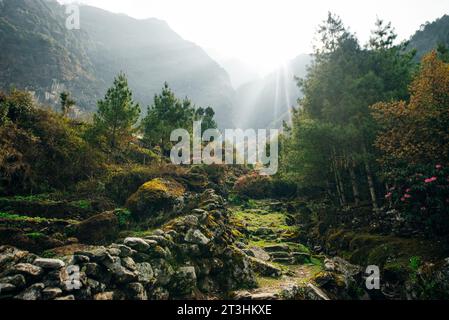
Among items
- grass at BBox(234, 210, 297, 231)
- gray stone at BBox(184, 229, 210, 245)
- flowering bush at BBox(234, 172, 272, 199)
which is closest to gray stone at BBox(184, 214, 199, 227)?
gray stone at BBox(184, 229, 210, 245)

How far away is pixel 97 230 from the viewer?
10.4 metres

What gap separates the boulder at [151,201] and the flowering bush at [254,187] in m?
16.0

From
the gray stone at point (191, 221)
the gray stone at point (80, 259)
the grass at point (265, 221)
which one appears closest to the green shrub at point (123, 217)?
the gray stone at point (191, 221)

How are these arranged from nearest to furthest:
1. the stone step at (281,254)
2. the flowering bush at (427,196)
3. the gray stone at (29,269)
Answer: the gray stone at (29,269), the flowering bush at (427,196), the stone step at (281,254)

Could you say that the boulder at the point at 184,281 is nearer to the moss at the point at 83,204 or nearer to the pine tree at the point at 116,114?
the moss at the point at 83,204

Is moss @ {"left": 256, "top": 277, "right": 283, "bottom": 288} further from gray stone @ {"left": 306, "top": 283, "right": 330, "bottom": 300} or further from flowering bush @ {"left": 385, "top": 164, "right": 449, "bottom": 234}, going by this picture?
flowering bush @ {"left": 385, "top": 164, "right": 449, "bottom": 234}

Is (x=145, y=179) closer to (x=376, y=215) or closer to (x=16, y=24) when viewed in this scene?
(x=376, y=215)

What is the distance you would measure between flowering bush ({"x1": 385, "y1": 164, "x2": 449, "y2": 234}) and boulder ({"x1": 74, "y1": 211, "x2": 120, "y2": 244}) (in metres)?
11.7

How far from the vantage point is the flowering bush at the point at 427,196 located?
960 cm

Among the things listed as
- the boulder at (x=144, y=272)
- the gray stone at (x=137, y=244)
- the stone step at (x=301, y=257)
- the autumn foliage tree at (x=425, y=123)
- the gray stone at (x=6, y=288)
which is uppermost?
the autumn foliage tree at (x=425, y=123)

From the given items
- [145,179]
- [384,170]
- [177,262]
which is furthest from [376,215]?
[145,179]

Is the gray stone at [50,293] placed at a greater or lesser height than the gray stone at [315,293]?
greater

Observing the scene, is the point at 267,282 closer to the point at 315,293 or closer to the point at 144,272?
the point at 315,293
